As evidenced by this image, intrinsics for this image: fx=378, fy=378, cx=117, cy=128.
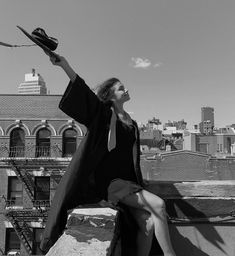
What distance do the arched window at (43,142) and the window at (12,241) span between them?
5.36 metres

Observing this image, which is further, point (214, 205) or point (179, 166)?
point (179, 166)

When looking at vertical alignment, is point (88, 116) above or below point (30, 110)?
below

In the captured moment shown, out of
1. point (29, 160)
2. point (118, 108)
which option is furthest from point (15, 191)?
point (118, 108)

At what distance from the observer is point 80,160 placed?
246 centimetres

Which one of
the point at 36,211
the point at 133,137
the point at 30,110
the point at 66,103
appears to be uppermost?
the point at 30,110

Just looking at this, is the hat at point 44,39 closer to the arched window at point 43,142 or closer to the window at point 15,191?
the arched window at point 43,142

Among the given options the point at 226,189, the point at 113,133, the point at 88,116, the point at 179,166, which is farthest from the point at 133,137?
the point at 179,166

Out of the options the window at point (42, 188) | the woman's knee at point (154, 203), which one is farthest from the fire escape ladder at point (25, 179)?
the woman's knee at point (154, 203)

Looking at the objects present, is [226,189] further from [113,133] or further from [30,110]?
[30,110]

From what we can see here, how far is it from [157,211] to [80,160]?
1.98 feet

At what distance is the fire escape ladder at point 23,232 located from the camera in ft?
78.0

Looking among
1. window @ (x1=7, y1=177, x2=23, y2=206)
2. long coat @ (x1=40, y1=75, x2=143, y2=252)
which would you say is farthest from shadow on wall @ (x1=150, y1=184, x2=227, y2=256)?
window @ (x1=7, y1=177, x2=23, y2=206)

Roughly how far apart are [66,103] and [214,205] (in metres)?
1.64

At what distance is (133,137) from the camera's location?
280cm
